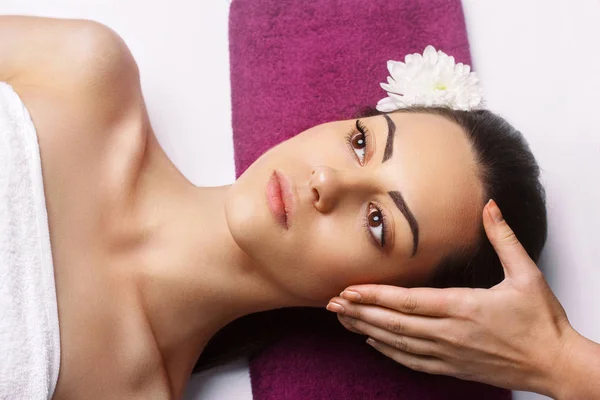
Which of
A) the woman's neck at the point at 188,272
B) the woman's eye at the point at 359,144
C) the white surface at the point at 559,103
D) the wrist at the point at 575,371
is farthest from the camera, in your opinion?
the white surface at the point at 559,103

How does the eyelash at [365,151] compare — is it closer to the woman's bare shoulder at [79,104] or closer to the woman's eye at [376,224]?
the woman's eye at [376,224]

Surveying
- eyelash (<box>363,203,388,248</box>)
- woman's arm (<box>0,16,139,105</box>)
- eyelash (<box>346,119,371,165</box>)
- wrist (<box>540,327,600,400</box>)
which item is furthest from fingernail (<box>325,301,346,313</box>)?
woman's arm (<box>0,16,139,105</box>)

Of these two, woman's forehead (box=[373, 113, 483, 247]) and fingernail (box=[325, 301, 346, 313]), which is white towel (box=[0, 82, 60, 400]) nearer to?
fingernail (box=[325, 301, 346, 313])

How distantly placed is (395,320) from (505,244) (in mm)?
234

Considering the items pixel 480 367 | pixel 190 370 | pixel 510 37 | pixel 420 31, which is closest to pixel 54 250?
pixel 190 370

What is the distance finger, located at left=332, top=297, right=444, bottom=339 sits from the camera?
97 centimetres

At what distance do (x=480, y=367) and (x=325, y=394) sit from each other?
0.41 meters

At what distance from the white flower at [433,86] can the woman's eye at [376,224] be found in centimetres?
31

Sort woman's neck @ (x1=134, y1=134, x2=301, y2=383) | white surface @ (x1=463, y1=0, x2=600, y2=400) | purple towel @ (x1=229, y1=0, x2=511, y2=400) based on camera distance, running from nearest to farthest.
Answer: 1. woman's neck @ (x1=134, y1=134, x2=301, y2=383)
2. white surface @ (x1=463, y1=0, x2=600, y2=400)
3. purple towel @ (x1=229, y1=0, x2=511, y2=400)

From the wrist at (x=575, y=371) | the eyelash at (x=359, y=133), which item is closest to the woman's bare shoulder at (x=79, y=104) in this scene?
the eyelash at (x=359, y=133)

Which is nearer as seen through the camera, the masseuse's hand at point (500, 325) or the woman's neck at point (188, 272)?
the masseuse's hand at point (500, 325)

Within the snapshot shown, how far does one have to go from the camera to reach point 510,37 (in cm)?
149

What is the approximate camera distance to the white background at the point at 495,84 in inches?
51.4

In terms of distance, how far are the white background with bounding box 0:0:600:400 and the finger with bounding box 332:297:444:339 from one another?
43 cm
